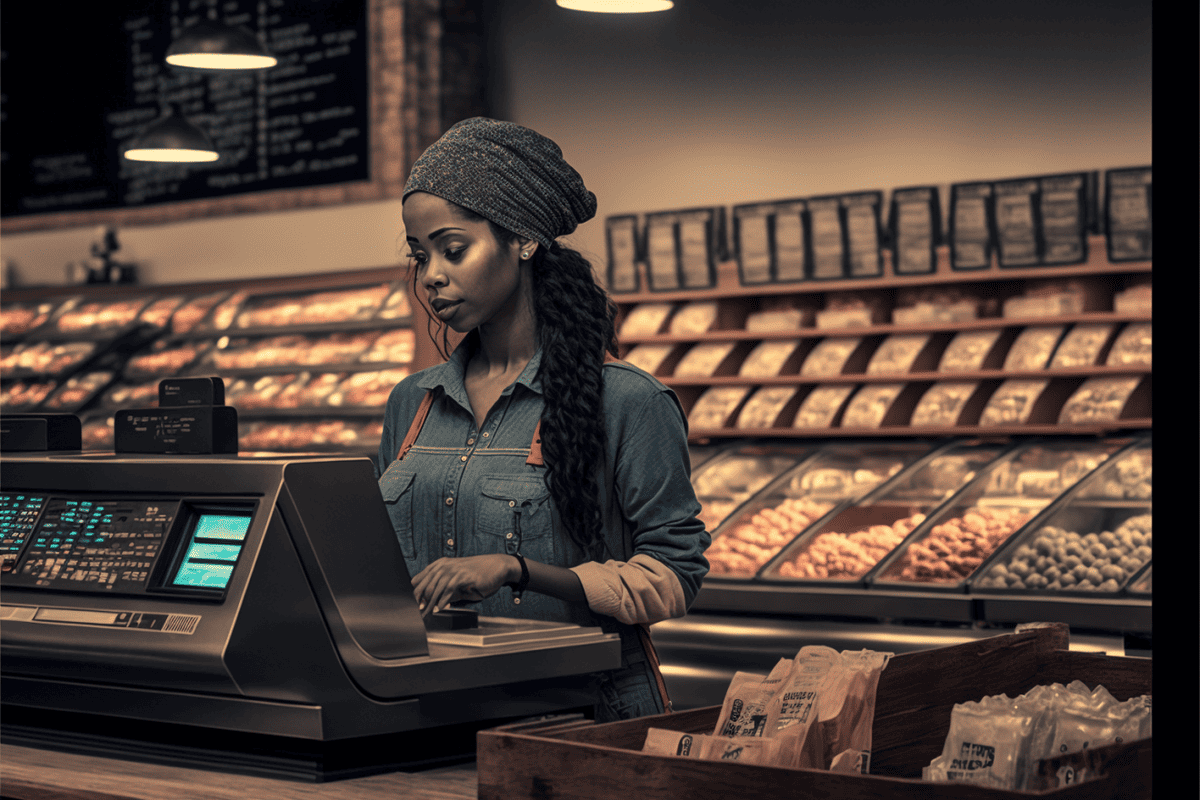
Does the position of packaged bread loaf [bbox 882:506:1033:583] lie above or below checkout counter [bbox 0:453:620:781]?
below

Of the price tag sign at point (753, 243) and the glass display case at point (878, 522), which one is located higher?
the price tag sign at point (753, 243)

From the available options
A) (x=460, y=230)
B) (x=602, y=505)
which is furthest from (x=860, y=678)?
(x=460, y=230)

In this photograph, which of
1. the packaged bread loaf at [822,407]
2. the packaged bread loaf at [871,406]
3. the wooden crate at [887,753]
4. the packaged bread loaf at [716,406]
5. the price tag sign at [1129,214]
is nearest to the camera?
the wooden crate at [887,753]

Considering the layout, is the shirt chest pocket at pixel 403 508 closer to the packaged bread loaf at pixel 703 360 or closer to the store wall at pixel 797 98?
the packaged bread loaf at pixel 703 360

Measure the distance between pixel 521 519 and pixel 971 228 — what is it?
3659 millimetres

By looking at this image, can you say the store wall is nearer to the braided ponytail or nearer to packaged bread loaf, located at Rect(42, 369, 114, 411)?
packaged bread loaf, located at Rect(42, 369, 114, 411)

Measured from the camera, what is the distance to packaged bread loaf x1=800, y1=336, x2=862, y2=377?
5379mm

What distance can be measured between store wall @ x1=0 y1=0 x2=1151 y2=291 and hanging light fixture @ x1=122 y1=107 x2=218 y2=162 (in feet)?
2.45

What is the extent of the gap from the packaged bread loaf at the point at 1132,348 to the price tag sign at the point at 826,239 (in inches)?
39.7

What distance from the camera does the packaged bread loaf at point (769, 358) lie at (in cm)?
551

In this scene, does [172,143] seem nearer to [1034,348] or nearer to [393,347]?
[393,347]

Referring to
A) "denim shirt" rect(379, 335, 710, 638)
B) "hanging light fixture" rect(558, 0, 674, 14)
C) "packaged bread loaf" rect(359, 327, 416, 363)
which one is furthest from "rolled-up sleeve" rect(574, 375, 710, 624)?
"packaged bread loaf" rect(359, 327, 416, 363)

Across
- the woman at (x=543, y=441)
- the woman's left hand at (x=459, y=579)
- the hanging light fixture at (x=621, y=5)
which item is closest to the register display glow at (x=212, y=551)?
the woman's left hand at (x=459, y=579)

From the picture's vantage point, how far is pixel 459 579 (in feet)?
5.45
